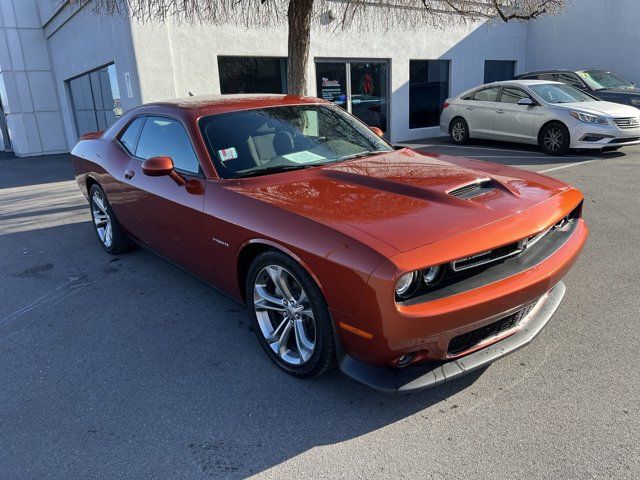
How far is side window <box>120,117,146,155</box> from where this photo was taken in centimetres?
455

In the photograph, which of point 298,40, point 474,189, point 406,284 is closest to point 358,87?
point 298,40

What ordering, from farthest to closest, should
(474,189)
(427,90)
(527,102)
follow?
1. (427,90)
2. (527,102)
3. (474,189)

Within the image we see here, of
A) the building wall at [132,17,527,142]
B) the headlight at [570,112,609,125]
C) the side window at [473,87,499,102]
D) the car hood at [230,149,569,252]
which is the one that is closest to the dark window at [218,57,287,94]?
the building wall at [132,17,527,142]

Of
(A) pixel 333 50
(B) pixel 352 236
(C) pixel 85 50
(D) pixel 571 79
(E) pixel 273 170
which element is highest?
(C) pixel 85 50

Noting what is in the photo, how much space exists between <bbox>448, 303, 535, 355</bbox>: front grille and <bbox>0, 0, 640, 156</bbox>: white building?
26.7 ft

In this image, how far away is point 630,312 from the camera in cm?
347

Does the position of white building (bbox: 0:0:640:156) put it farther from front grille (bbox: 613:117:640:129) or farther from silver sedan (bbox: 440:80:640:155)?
front grille (bbox: 613:117:640:129)

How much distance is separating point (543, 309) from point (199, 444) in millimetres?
2037

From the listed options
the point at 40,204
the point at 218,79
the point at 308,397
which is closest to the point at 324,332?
the point at 308,397

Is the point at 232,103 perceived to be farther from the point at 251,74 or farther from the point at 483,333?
the point at 251,74

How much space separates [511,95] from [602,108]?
188 centimetres

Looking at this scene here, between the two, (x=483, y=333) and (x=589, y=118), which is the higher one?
(x=589, y=118)

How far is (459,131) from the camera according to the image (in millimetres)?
12234

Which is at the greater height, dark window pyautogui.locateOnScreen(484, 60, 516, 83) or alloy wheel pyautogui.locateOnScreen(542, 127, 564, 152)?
dark window pyautogui.locateOnScreen(484, 60, 516, 83)
